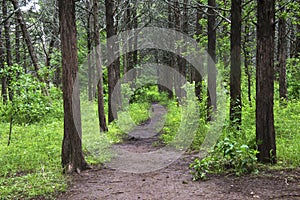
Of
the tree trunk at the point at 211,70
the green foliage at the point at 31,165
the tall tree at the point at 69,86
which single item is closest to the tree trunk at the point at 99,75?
the green foliage at the point at 31,165

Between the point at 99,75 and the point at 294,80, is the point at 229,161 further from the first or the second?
the point at 294,80

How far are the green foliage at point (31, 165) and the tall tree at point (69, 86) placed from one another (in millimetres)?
392

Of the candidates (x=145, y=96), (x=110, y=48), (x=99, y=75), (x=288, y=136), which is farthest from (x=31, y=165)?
(x=145, y=96)

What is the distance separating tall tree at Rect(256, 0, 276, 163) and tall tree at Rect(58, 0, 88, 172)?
13.0 feet

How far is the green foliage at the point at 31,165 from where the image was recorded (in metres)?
5.38

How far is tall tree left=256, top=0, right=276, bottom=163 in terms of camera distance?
5969mm

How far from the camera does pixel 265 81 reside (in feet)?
19.9

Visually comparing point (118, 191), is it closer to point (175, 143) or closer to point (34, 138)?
point (175, 143)

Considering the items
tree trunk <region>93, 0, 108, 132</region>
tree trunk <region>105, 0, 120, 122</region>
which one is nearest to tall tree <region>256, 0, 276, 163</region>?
tree trunk <region>93, 0, 108, 132</region>

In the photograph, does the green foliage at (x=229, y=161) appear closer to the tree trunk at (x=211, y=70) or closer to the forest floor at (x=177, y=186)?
the forest floor at (x=177, y=186)

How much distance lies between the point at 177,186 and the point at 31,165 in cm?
366

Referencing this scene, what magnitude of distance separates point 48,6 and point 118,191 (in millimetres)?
17558

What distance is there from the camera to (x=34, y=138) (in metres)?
10.1

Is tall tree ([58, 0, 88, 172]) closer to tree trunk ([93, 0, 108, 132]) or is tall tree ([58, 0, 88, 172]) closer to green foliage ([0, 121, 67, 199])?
green foliage ([0, 121, 67, 199])
